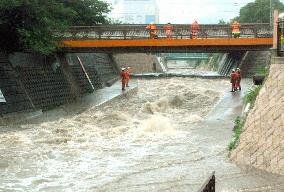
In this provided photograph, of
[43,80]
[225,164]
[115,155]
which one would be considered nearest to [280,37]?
[225,164]

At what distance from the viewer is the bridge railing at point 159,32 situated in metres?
28.1

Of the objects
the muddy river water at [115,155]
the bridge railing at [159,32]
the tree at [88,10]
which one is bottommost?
the muddy river water at [115,155]

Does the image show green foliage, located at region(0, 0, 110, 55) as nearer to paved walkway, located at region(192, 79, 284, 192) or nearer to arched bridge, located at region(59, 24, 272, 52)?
arched bridge, located at region(59, 24, 272, 52)

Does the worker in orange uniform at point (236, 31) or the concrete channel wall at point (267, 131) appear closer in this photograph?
the concrete channel wall at point (267, 131)

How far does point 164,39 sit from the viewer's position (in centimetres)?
2814

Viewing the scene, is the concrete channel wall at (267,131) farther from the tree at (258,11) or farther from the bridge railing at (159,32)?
the tree at (258,11)

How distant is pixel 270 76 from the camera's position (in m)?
13.5

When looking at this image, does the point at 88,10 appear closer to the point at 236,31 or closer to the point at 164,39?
the point at 164,39

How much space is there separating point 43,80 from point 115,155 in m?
13.1

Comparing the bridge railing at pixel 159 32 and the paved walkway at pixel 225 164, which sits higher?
the bridge railing at pixel 159 32

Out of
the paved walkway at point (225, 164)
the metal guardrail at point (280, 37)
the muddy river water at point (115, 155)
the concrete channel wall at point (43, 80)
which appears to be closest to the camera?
the paved walkway at point (225, 164)

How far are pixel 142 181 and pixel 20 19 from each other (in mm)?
14410

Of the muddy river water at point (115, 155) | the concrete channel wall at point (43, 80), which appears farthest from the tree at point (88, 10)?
the muddy river water at point (115, 155)

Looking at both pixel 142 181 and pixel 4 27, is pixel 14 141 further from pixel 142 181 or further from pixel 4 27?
pixel 4 27
